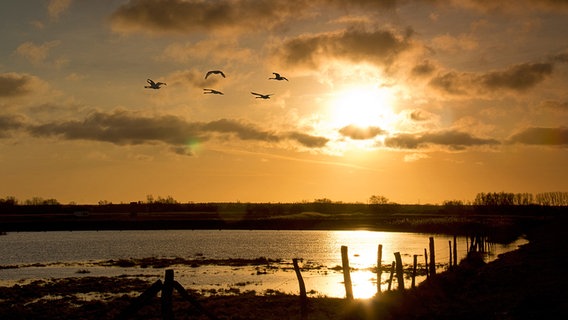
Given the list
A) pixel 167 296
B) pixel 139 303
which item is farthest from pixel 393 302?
pixel 139 303

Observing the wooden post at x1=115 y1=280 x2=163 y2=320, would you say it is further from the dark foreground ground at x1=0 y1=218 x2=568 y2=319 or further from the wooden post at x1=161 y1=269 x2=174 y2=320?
the dark foreground ground at x1=0 y1=218 x2=568 y2=319

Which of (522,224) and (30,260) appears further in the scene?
(522,224)

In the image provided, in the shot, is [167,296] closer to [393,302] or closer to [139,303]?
[139,303]

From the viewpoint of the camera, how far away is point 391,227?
556ft

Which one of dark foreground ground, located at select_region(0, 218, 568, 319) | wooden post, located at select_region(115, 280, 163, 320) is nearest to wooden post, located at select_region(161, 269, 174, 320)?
wooden post, located at select_region(115, 280, 163, 320)

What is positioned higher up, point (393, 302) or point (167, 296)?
point (167, 296)

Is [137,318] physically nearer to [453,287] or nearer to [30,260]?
[453,287]

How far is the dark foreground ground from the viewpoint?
2666 centimetres

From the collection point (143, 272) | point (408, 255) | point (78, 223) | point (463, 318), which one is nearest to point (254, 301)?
point (463, 318)

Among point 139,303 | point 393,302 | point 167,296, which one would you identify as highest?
point 167,296

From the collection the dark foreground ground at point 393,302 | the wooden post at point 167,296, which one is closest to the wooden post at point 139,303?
the wooden post at point 167,296

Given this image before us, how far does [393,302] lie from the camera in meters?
29.0

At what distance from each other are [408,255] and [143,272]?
3710 cm

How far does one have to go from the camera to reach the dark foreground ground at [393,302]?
26.7m
